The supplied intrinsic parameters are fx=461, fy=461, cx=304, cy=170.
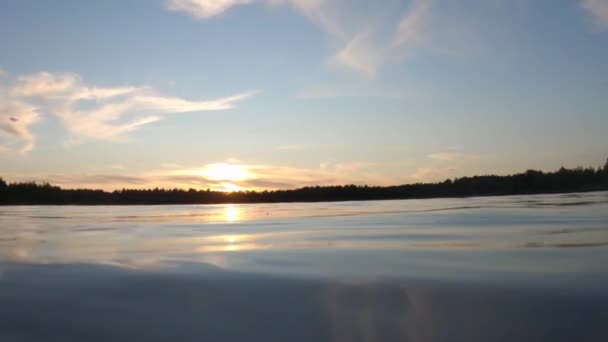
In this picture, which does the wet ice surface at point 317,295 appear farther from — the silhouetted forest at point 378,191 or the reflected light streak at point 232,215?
the silhouetted forest at point 378,191

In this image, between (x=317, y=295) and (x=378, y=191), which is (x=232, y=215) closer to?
(x=317, y=295)

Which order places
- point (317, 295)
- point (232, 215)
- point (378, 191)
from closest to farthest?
1. point (317, 295)
2. point (232, 215)
3. point (378, 191)

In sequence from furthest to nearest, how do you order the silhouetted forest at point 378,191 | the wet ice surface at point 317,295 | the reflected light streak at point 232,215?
the silhouetted forest at point 378,191 → the reflected light streak at point 232,215 → the wet ice surface at point 317,295

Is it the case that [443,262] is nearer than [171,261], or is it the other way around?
[443,262]

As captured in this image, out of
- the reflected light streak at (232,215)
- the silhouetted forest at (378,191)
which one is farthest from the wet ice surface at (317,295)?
the silhouetted forest at (378,191)

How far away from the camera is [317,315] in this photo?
9.35 ft

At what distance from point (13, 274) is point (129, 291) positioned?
166 cm

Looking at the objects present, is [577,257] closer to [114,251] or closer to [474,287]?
[474,287]

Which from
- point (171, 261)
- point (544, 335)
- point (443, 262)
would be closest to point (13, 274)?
point (171, 261)

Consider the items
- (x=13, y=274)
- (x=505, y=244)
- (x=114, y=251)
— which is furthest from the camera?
(x=114, y=251)

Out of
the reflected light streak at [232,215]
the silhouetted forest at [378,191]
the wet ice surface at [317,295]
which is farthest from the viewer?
the silhouetted forest at [378,191]

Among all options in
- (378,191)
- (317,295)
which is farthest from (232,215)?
(378,191)

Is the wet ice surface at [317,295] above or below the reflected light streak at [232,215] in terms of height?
below

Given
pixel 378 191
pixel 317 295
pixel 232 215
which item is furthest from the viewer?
pixel 378 191
